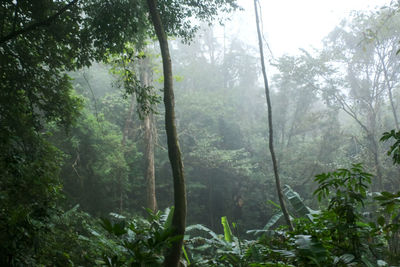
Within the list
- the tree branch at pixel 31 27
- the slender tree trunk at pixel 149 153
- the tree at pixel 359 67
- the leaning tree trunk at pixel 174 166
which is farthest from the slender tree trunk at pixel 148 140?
the tree at pixel 359 67

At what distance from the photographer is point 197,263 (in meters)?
3.85

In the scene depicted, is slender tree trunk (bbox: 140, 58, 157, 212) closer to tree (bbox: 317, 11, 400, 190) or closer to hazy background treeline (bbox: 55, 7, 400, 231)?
hazy background treeline (bbox: 55, 7, 400, 231)

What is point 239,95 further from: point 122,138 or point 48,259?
point 48,259

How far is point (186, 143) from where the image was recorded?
611 inches

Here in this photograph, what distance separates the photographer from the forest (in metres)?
2.36

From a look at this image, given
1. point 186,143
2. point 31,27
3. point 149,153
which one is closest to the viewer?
point 31,27

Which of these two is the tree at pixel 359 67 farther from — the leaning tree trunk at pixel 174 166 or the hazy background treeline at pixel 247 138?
the leaning tree trunk at pixel 174 166

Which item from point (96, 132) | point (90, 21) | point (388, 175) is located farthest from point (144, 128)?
point (388, 175)

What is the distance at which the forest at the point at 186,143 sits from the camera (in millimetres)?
2357

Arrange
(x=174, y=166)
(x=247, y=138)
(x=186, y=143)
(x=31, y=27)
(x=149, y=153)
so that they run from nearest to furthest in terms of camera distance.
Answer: (x=174, y=166)
(x=31, y=27)
(x=149, y=153)
(x=186, y=143)
(x=247, y=138)

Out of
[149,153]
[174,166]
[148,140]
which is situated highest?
[148,140]

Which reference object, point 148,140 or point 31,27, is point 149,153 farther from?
point 31,27

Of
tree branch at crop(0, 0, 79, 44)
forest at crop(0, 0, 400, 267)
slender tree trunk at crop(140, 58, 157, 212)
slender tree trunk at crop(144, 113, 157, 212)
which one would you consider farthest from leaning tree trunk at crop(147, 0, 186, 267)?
slender tree trunk at crop(144, 113, 157, 212)

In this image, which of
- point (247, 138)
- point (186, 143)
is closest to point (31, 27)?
point (186, 143)
